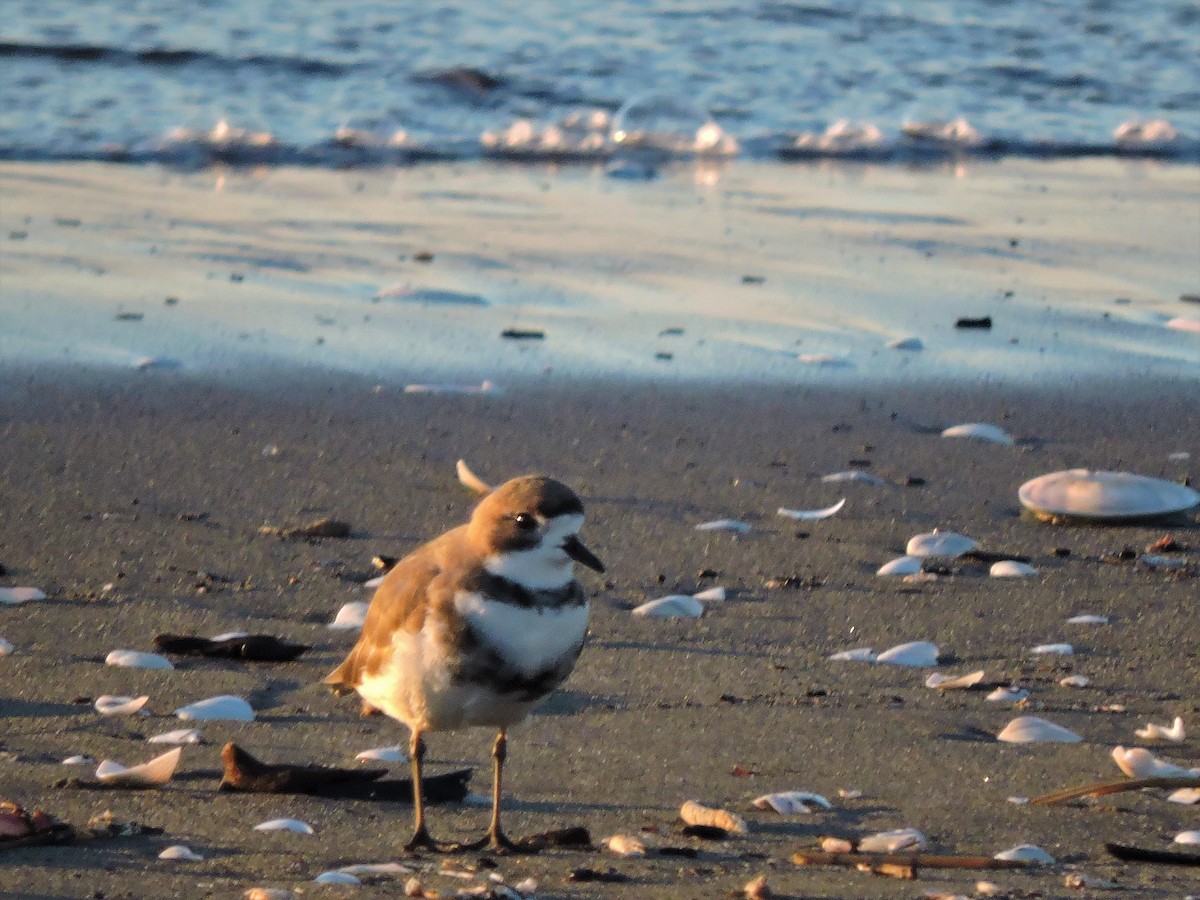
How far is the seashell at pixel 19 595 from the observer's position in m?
4.80

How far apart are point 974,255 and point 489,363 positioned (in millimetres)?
3213

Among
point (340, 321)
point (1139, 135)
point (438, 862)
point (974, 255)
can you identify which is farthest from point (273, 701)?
point (1139, 135)

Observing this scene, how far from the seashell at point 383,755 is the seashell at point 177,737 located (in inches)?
14.3

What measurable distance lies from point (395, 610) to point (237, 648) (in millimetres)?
1008

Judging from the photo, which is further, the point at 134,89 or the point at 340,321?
the point at 134,89

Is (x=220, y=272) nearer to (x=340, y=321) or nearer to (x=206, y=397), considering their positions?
(x=340, y=321)

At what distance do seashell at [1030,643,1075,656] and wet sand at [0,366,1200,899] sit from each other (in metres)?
0.04

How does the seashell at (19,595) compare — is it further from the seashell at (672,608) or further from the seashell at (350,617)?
the seashell at (672,608)

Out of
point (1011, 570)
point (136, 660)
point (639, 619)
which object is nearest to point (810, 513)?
point (1011, 570)

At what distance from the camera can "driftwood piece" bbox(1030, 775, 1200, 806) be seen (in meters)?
3.47

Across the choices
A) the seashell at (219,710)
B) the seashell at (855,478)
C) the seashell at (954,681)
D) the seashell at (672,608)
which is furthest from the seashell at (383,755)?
the seashell at (855,478)

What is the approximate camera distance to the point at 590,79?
47.1ft

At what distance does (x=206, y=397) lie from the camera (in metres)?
6.72

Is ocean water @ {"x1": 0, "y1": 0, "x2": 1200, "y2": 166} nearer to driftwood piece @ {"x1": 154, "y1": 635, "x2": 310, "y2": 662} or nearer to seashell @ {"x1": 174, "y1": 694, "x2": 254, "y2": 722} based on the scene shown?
driftwood piece @ {"x1": 154, "y1": 635, "x2": 310, "y2": 662}
